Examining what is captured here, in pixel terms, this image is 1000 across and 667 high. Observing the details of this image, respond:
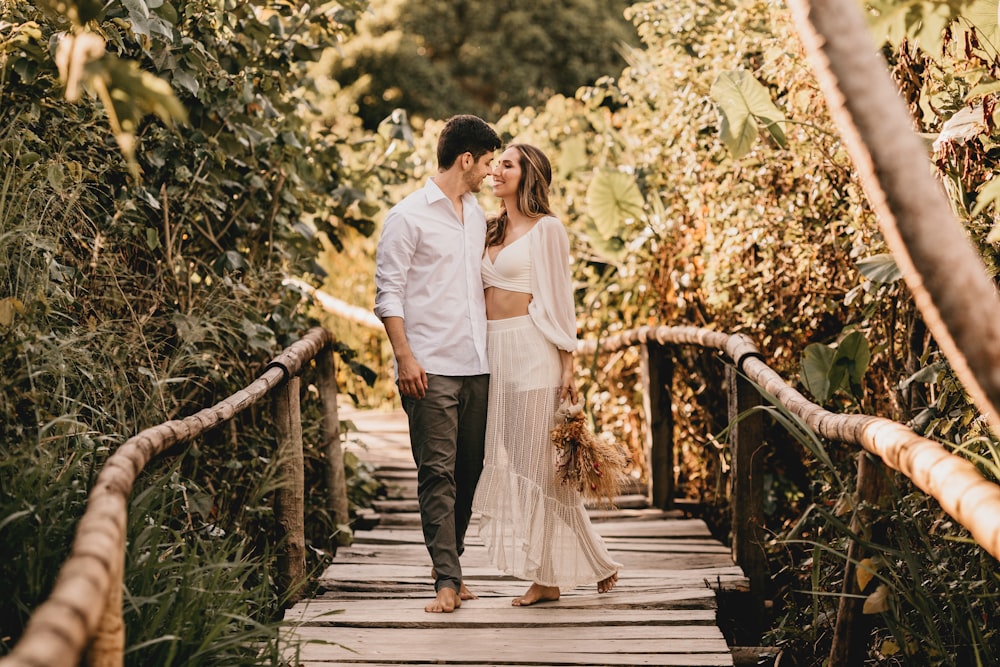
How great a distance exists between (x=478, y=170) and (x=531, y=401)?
0.91m

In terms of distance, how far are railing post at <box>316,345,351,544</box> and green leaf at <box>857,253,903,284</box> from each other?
268 centimetres

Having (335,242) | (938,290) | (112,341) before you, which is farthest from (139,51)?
(938,290)

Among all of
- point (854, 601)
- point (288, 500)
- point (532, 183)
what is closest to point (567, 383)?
point (532, 183)

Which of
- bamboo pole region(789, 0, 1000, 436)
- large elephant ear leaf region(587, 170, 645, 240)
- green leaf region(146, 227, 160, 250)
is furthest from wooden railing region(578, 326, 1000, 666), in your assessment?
green leaf region(146, 227, 160, 250)

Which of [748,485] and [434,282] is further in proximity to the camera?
[748,485]

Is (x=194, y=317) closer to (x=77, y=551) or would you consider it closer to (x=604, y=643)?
(x=604, y=643)

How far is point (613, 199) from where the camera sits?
681cm

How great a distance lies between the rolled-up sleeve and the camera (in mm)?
4094

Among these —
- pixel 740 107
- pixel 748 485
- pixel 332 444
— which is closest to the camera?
pixel 748 485

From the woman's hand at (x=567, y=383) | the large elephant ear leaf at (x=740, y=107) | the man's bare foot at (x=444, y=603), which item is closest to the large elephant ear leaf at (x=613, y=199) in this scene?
the large elephant ear leaf at (x=740, y=107)

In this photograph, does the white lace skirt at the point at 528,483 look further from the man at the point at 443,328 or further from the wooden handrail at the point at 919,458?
the wooden handrail at the point at 919,458

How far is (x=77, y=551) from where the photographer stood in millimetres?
1853

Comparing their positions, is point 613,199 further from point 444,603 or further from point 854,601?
point 854,601

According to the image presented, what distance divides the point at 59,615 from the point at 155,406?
6.85 feet
